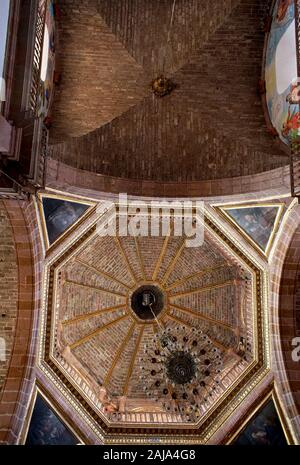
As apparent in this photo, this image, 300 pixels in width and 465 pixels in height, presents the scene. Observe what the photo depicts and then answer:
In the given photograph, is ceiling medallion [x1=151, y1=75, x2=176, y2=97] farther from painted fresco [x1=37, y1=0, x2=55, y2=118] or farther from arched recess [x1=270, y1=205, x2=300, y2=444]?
arched recess [x1=270, y1=205, x2=300, y2=444]

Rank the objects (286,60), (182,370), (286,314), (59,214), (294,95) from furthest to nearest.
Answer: (182,370) → (286,314) → (286,60) → (59,214) → (294,95)

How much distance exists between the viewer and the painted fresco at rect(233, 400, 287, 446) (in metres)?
8.77

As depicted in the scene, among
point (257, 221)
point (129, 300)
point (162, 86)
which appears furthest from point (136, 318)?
point (162, 86)

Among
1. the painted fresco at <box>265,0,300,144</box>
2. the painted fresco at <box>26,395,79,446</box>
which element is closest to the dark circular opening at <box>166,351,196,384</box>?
the painted fresco at <box>26,395,79,446</box>

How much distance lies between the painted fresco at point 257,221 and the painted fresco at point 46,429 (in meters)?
4.84

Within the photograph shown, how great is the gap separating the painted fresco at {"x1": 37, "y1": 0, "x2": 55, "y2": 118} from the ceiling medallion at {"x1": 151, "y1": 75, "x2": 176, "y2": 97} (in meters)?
2.05

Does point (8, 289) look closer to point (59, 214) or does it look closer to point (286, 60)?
point (59, 214)

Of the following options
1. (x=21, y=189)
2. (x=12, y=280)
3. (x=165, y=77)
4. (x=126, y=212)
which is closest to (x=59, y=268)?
(x=12, y=280)

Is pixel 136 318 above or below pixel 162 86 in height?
below

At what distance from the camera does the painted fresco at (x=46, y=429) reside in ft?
28.4

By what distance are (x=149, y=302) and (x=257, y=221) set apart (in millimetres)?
3465

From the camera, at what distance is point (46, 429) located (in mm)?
8727

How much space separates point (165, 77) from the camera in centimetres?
984
